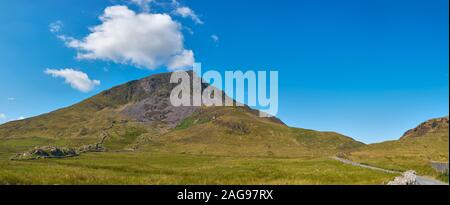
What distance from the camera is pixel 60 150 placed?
156 metres
